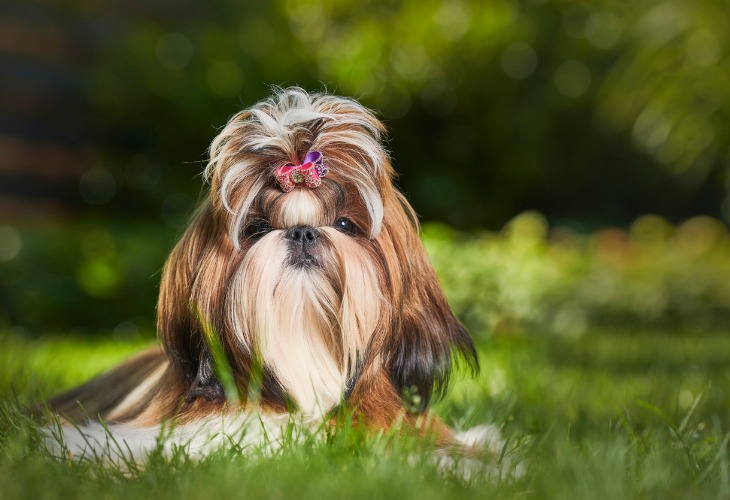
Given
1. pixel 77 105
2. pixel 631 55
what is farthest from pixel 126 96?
pixel 631 55

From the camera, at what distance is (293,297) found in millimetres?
2400

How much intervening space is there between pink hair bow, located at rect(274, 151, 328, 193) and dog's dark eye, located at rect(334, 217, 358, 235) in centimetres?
14

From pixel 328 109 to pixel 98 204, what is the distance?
6326 mm

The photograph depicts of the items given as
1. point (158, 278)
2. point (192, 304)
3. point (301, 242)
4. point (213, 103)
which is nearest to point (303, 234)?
point (301, 242)

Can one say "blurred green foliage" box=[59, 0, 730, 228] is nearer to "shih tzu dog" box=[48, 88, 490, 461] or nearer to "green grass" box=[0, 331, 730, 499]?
"green grass" box=[0, 331, 730, 499]

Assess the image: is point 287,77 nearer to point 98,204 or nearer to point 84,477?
point 98,204

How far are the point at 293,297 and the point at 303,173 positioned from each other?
35 cm

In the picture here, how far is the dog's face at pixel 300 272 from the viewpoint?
2.38m

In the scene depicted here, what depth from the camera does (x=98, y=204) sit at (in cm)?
836

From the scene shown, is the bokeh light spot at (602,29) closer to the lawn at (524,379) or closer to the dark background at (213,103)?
the dark background at (213,103)

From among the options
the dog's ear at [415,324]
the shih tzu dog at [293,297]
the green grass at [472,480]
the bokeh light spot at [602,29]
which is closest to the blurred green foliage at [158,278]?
the green grass at [472,480]

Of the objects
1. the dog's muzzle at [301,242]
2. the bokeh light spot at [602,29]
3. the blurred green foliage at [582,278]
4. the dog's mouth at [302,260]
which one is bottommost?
the blurred green foliage at [582,278]

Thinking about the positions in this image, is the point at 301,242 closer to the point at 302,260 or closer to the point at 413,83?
the point at 302,260

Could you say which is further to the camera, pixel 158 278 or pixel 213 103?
pixel 213 103
